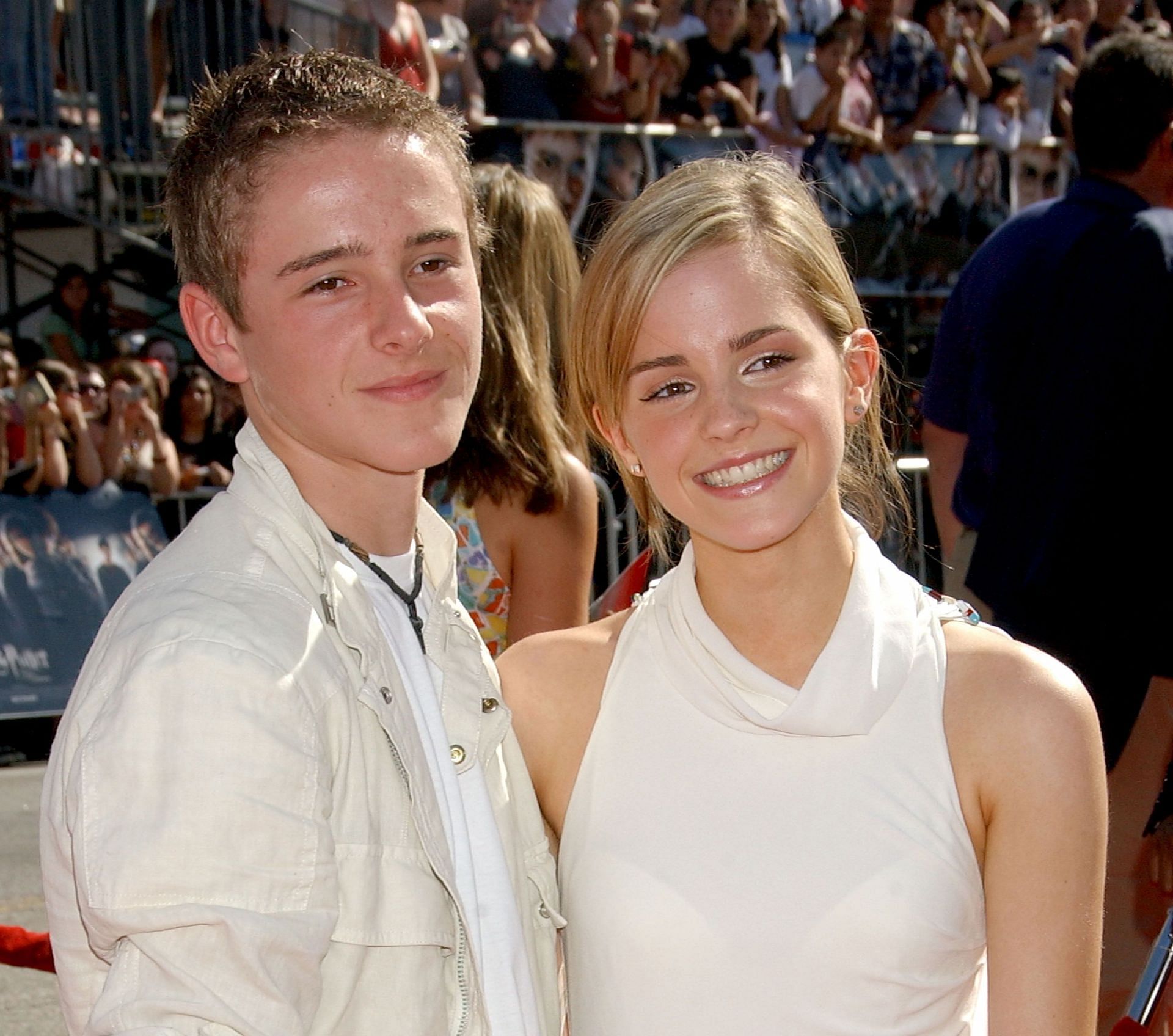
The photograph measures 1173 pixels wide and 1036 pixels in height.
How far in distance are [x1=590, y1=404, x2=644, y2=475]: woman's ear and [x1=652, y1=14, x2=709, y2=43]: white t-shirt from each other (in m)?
7.84

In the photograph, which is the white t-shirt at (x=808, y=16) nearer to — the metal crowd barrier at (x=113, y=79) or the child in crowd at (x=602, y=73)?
the child in crowd at (x=602, y=73)

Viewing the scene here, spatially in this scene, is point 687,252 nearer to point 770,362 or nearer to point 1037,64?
point 770,362

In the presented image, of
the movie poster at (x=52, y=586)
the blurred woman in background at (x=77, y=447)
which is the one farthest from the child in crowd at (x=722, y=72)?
the movie poster at (x=52, y=586)

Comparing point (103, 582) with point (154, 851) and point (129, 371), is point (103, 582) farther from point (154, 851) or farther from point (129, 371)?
point (154, 851)

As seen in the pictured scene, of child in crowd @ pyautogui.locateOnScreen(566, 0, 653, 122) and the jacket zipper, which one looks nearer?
the jacket zipper

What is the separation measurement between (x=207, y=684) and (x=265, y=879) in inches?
8.7

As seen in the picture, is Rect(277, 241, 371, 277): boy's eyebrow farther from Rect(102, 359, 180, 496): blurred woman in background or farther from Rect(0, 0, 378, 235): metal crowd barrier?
Rect(0, 0, 378, 235): metal crowd barrier

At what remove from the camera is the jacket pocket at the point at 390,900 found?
181cm

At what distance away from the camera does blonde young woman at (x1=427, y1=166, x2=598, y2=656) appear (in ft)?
11.1

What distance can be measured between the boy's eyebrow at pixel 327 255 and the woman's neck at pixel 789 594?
75 cm

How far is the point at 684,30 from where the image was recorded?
10.0 m

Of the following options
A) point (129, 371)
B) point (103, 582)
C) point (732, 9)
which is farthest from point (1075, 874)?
point (732, 9)

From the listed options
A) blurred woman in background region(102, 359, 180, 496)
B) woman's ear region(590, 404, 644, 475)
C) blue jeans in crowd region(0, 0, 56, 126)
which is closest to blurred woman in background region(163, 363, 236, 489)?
blurred woman in background region(102, 359, 180, 496)

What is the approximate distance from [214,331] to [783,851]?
1091 mm
